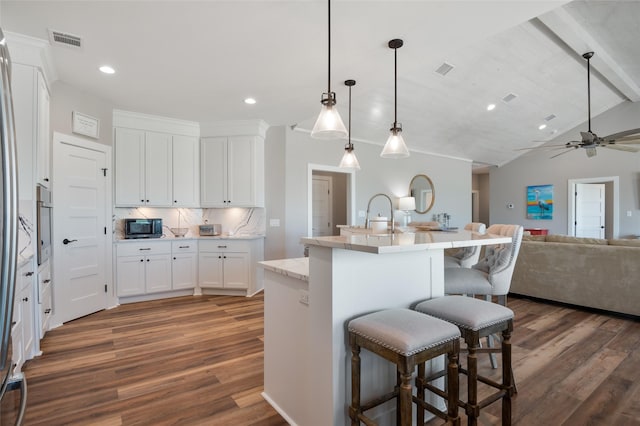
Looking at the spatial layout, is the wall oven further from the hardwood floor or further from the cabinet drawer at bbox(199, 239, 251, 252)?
the cabinet drawer at bbox(199, 239, 251, 252)

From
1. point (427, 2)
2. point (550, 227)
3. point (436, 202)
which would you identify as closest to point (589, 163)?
point (550, 227)

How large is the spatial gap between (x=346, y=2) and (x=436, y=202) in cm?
620

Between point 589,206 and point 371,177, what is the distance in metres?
5.63

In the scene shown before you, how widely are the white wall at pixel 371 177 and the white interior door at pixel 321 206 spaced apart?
3.86ft

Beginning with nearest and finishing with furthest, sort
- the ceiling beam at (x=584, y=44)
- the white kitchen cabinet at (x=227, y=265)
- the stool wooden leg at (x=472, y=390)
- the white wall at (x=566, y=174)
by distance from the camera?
1. the stool wooden leg at (x=472, y=390)
2. the ceiling beam at (x=584, y=44)
3. the white kitchen cabinet at (x=227, y=265)
4. the white wall at (x=566, y=174)

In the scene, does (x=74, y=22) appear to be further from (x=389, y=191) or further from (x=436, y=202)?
(x=436, y=202)

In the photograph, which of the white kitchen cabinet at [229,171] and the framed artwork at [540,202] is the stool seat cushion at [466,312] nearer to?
the white kitchen cabinet at [229,171]

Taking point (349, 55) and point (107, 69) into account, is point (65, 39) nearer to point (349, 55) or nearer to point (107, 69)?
point (107, 69)

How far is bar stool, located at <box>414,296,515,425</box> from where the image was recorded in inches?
63.2

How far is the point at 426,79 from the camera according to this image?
16.3 ft

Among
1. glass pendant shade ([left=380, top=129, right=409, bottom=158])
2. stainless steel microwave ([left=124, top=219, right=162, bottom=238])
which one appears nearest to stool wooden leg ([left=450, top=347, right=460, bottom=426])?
glass pendant shade ([left=380, top=129, right=409, bottom=158])

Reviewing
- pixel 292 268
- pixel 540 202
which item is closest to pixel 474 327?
pixel 292 268

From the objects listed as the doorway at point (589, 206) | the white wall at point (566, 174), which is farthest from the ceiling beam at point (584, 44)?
the doorway at point (589, 206)

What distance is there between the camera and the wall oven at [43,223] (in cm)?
282
